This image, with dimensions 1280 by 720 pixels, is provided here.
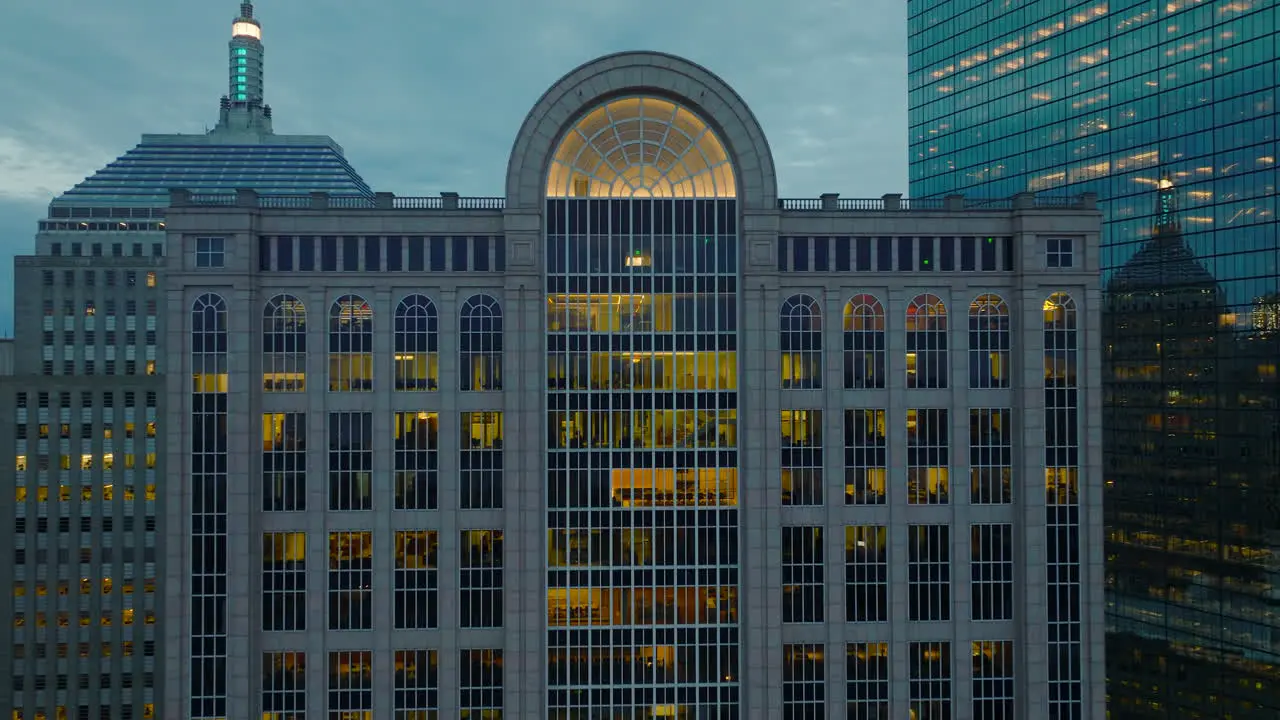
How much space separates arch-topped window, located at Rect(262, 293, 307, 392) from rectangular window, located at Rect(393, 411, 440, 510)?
7.14 metres

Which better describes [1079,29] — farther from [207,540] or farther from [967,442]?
[207,540]

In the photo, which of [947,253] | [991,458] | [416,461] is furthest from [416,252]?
[991,458]

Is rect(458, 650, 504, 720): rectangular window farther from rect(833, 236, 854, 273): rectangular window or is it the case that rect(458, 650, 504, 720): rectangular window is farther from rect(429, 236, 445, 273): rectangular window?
rect(833, 236, 854, 273): rectangular window

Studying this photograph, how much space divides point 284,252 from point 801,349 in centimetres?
3437

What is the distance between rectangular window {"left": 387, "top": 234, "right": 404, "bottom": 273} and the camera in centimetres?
5638

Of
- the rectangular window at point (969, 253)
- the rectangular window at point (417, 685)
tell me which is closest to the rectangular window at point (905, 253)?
the rectangular window at point (969, 253)

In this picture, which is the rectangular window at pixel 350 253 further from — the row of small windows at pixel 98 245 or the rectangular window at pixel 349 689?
the row of small windows at pixel 98 245

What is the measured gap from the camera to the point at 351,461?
2194 inches

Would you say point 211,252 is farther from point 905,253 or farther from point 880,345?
point 905,253

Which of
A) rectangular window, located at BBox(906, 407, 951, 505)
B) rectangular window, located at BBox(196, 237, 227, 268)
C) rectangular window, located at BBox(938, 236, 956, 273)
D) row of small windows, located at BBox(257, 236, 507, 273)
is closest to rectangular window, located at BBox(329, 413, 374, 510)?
row of small windows, located at BBox(257, 236, 507, 273)

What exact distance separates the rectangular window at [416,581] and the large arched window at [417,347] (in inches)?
388

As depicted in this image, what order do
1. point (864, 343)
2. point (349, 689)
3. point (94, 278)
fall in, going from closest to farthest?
point (349, 689) < point (864, 343) < point (94, 278)

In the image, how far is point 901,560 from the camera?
2219 inches

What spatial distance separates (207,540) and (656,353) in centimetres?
3095
